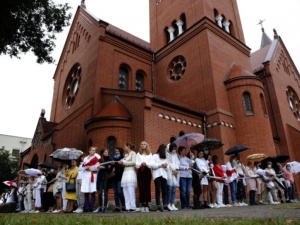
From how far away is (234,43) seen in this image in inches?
875

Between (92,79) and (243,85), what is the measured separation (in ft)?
33.9

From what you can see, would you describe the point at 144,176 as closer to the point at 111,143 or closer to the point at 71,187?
the point at 71,187

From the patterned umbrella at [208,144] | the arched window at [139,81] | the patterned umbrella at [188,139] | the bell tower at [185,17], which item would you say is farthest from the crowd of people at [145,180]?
the bell tower at [185,17]

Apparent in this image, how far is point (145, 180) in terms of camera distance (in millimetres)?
7516

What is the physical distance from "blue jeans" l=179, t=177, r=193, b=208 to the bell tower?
1551 centimetres

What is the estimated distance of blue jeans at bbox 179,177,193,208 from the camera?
821 cm

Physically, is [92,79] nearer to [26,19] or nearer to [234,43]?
[26,19]

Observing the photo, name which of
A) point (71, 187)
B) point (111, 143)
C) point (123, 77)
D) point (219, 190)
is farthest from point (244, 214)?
point (123, 77)

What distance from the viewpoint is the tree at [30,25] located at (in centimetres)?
868

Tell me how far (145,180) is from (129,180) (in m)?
0.45

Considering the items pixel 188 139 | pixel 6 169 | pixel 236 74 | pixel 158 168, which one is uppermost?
pixel 236 74

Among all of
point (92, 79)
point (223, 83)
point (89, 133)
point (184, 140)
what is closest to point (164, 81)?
point (223, 83)

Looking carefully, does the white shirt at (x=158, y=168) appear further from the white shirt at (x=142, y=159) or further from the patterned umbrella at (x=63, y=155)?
the patterned umbrella at (x=63, y=155)

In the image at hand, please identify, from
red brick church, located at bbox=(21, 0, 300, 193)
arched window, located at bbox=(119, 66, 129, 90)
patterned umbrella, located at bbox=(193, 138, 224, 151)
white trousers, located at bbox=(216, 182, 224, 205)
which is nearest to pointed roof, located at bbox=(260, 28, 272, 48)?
red brick church, located at bbox=(21, 0, 300, 193)
